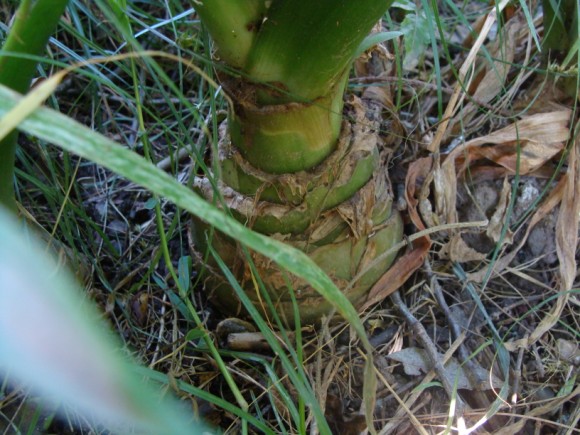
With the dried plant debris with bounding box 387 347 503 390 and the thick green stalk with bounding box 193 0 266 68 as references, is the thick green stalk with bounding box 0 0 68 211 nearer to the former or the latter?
the thick green stalk with bounding box 193 0 266 68

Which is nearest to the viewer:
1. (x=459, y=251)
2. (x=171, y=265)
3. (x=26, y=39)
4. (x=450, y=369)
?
(x=26, y=39)

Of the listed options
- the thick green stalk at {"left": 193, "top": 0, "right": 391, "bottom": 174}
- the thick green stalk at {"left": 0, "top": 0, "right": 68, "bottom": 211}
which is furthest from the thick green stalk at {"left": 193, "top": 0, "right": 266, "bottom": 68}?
the thick green stalk at {"left": 0, "top": 0, "right": 68, "bottom": 211}

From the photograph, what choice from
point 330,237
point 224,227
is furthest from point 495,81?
point 224,227

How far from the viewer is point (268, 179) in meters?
0.79

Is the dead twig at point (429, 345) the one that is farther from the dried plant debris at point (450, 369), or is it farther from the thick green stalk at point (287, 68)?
the thick green stalk at point (287, 68)

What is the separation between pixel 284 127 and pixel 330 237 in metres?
0.17

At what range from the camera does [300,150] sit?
31.0 inches

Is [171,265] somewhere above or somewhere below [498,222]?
above

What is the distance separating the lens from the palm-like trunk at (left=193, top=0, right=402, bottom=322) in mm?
673

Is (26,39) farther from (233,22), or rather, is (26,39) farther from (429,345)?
(429,345)

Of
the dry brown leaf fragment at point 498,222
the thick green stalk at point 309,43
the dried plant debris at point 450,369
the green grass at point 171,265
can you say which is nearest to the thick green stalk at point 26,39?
the green grass at point 171,265

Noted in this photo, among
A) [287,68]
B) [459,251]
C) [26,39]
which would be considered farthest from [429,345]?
[26,39]

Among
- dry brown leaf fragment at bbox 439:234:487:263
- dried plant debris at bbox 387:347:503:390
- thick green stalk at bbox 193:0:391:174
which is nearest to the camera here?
thick green stalk at bbox 193:0:391:174

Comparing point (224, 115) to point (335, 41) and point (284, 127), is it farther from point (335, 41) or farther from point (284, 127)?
point (335, 41)
